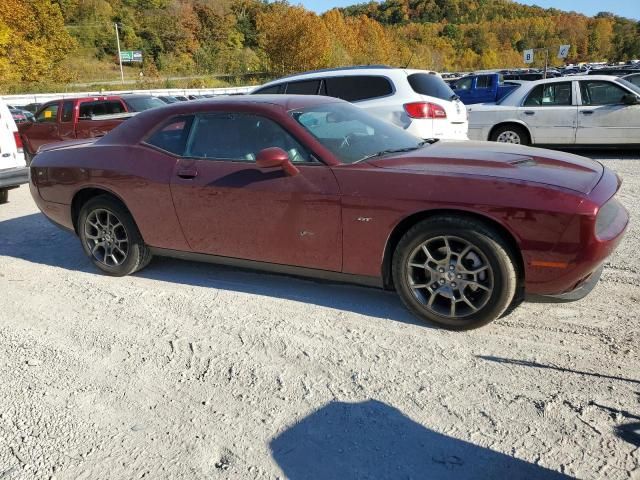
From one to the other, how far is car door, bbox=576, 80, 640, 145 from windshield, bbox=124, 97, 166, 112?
8791 millimetres

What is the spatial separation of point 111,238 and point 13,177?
3.91 metres

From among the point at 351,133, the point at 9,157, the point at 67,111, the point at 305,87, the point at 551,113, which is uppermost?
the point at 305,87

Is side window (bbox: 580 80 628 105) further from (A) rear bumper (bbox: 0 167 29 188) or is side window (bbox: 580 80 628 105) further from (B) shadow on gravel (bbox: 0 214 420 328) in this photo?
(A) rear bumper (bbox: 0 167 29 188)

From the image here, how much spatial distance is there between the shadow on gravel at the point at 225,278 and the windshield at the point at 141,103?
6454 mm

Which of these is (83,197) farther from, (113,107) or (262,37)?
(262,37)

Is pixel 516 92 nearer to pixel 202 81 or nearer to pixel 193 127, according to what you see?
pixel 193 127

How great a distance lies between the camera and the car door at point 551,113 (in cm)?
995

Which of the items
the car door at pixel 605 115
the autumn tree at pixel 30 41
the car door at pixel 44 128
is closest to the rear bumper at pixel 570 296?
the car door at pixel 605 115

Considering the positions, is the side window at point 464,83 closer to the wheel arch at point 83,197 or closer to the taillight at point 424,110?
the taillight at point 424,110

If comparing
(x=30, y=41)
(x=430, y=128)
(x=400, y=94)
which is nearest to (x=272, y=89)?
(x=400, y=94)

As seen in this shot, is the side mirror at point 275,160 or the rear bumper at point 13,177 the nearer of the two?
the side mirror at point 275,160

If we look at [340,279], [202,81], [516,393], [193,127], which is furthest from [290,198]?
[202,81]

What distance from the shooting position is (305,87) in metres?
→ 8.65

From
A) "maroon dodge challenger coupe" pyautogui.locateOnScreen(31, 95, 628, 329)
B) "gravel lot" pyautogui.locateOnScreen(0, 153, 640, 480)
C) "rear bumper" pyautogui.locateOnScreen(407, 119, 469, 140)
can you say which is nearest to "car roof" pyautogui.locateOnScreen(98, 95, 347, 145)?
"maroon dodge challenger coupe" pyautogui.locateOnScreen(31, 95, 628, 329)
